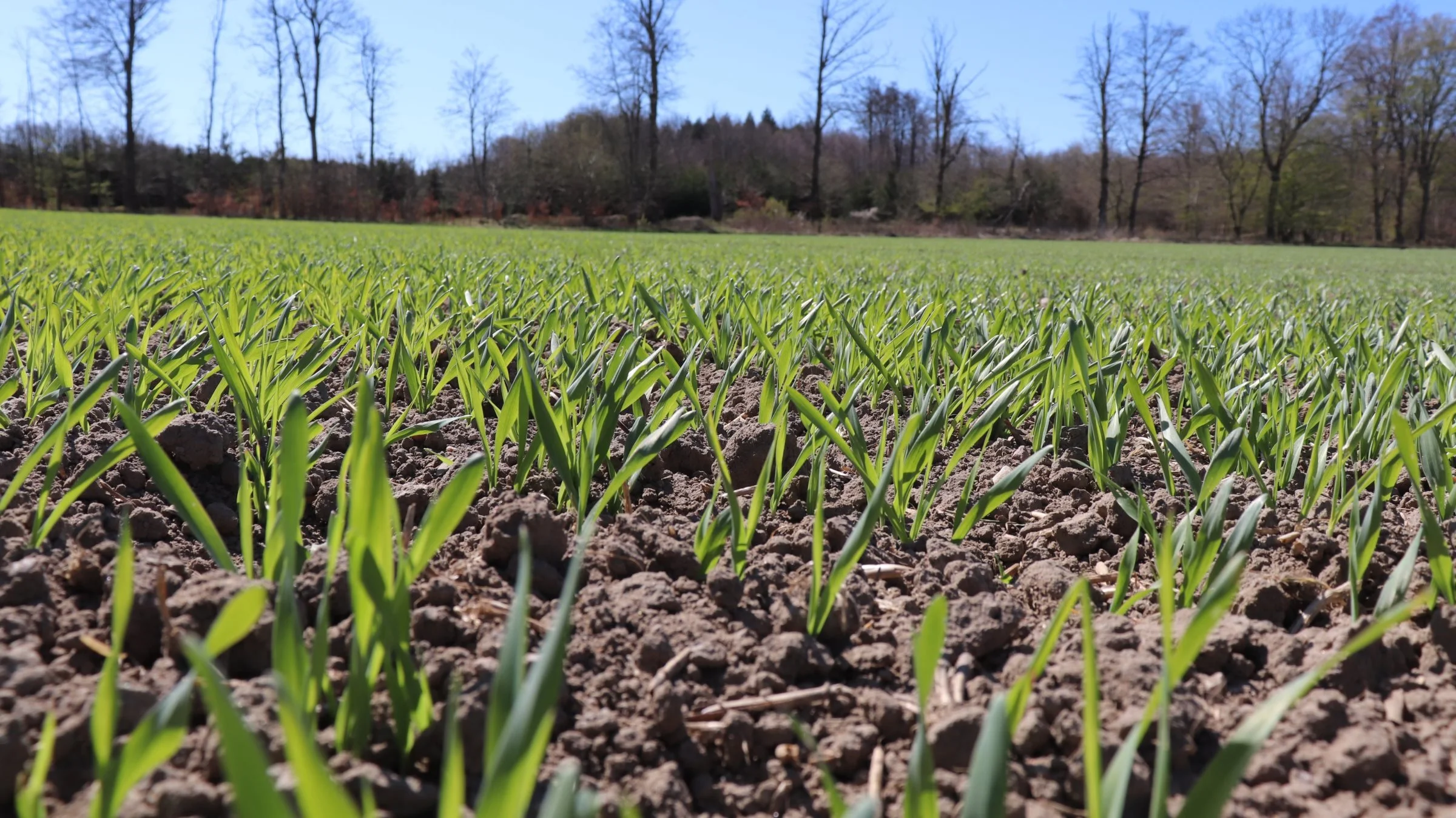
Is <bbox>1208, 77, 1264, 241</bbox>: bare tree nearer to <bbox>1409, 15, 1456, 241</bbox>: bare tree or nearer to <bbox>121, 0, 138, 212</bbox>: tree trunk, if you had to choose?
<bbox>1409, 15, 1456, 241</bbox>: bare tree

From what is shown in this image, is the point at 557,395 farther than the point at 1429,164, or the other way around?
the point at 1429,164

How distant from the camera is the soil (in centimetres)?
72

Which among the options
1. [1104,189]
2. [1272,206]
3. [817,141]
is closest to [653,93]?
[817,141]

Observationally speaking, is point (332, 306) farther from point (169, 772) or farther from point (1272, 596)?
point (1272, 596)

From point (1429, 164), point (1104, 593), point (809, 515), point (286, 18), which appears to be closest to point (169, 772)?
point (809, 515)

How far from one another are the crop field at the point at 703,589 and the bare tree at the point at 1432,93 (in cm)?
4488

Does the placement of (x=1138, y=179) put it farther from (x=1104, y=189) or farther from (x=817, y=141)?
(x=817, y=141)

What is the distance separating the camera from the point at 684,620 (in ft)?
3.16

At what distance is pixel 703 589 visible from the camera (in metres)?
1.08

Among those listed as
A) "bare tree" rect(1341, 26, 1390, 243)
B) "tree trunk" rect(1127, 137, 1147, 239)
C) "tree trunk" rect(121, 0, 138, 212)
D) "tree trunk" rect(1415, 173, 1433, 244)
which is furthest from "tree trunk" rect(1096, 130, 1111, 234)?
"tree trunk" rect(121, 0, 138, 212)

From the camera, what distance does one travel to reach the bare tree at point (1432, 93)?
35688 mm

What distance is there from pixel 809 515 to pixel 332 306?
1.74 m

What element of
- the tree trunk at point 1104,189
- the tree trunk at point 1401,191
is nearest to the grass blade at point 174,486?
the tree trunk at point 1104,189

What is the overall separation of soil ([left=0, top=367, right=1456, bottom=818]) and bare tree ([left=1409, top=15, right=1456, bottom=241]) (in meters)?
45.6
